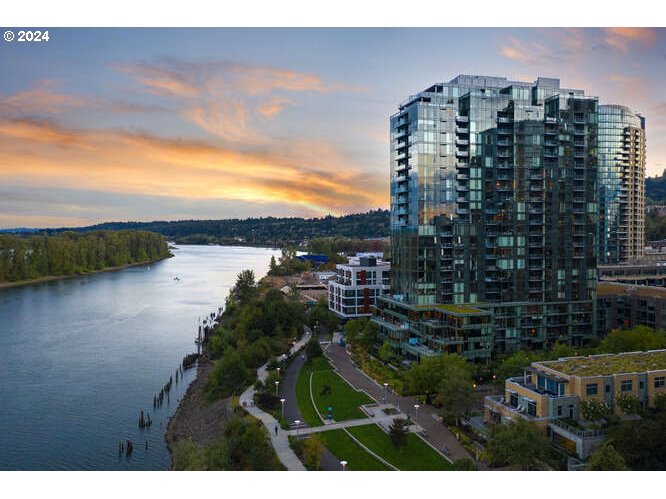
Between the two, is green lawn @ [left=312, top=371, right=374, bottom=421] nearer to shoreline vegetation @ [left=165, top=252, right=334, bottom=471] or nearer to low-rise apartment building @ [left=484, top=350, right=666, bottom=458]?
shoreline vegetation @ [left=165, top=252, right=334, bottom=471]

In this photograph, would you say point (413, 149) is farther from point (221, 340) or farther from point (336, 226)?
point (336, 226)

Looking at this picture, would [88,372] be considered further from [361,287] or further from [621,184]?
[621,184]

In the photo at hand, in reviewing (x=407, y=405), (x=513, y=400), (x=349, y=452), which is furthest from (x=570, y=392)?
(x=349, y=452)

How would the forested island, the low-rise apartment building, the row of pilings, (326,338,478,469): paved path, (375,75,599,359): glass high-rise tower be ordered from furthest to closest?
the forested island < (375,75,599,359): glass high-rise tower < the row of pilings < (326,338,478,469): paved path < the low-rise apartment building

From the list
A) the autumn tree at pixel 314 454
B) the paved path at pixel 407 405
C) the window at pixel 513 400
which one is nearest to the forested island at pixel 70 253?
the paved path at pixel 407 405

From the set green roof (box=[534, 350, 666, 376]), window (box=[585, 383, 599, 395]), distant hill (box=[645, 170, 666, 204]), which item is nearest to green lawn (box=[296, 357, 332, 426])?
green roof (box=[534, 350, 666, 376])
